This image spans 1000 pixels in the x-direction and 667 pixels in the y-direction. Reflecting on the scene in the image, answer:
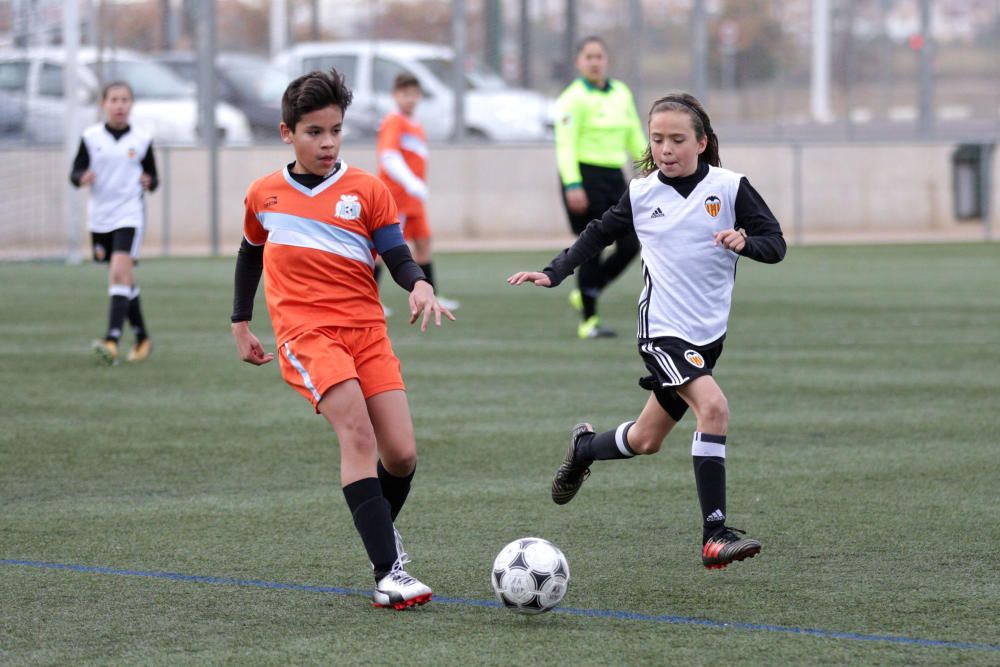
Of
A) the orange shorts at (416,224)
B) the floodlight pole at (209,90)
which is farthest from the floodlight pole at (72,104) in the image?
the orange shorts at (416,224)

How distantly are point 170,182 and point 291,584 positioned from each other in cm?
1921

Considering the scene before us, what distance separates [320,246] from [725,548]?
5.48 ft

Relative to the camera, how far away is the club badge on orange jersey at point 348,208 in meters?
5.34

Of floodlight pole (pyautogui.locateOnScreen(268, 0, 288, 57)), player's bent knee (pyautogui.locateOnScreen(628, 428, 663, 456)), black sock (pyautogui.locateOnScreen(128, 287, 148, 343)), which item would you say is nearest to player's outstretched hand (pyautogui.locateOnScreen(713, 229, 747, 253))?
player's bent knee (pyautogui.locateOnScreen(628, 428, 663, 456))

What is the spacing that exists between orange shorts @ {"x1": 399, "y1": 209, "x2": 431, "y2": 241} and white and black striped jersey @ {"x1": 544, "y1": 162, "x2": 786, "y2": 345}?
8.50m

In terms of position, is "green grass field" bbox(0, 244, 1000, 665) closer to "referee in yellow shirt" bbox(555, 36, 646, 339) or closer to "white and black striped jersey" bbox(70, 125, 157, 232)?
"referee in yellow shirt" bbox(555, 36, 646, 339)

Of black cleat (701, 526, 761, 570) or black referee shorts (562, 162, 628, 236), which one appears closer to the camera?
black cleat (701, 526, 761, 570)

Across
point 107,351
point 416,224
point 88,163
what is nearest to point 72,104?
point 416,224

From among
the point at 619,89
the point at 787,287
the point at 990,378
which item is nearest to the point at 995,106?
the point at 787,287

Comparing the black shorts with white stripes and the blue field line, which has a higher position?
the black shorts with white stripes

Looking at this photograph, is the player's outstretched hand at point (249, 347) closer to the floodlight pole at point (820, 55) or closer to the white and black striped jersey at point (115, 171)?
the white and black striped jersey at point (115, 171)

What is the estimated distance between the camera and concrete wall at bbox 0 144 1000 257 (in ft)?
74.0

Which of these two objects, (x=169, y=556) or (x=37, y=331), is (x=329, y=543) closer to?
(x=169, y=556)

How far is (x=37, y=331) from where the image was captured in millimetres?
13422
